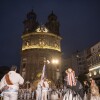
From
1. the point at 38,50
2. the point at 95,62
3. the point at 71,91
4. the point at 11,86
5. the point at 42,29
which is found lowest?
the point at 71,91

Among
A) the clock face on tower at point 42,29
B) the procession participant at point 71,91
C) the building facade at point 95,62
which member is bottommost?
the procession participant at point 71,91

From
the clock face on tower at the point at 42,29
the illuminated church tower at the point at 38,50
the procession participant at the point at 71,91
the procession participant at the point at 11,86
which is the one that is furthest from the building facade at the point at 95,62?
the procession participant at the point at 11,86

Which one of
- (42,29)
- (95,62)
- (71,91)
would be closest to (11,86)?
(71,91)

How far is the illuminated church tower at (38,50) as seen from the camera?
2532 inches

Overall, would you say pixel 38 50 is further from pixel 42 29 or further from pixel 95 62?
pixel 95 62

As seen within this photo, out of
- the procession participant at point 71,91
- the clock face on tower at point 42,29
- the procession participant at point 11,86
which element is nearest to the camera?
the procession participant at point 11,86

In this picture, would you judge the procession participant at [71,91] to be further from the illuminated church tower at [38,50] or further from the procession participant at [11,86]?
the illuminated church tower at [38,50]

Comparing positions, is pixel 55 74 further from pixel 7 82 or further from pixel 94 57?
pixel 7 82

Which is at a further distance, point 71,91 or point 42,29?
point 42,29

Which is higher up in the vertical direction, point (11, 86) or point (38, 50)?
point (38, 50)

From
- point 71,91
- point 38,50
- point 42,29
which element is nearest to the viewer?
point 71,91

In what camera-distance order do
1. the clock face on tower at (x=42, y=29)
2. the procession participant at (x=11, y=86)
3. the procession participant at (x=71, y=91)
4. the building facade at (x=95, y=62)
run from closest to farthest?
the procession participant at (x=11, y=86), the procession participant at (x=71, y=91), the building facade at (x=95, y=62), the clock face on tower at (x=42, y=29)

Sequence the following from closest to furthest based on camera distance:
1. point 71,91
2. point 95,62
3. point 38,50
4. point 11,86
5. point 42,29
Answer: point 11,86 → point 71,91 → point 95,62 → point 38,50 → point 42,29

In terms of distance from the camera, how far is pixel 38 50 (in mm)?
65438
